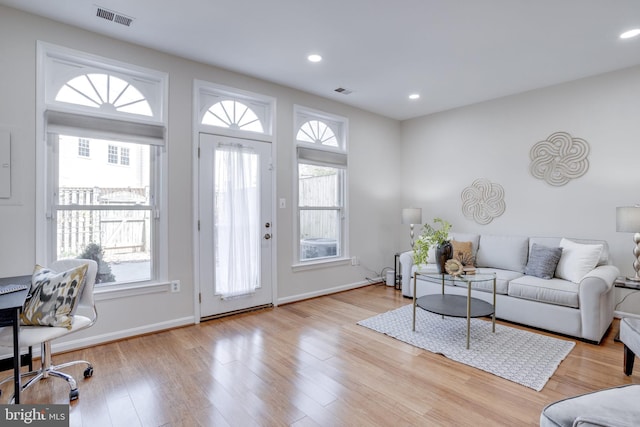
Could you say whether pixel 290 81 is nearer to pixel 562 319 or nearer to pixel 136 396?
pixel 136 396

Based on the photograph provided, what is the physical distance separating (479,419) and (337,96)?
3.89 m

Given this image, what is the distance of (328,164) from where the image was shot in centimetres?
464

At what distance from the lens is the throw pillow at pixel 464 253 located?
4055mm

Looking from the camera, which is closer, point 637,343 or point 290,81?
point 637,343

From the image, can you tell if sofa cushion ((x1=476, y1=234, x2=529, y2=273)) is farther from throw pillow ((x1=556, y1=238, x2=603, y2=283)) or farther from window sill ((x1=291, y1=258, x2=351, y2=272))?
window sill ((x1=291, y1=258, x2=351, y2=272))

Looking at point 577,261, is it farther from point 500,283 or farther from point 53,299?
point 53,299

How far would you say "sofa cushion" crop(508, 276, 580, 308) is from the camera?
301cm

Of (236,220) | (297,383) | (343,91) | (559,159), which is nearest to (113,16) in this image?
(236,220)

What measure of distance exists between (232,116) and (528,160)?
3.77 meters

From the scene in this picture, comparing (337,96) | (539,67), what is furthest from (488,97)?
(337,96)

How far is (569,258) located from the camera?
3383mm

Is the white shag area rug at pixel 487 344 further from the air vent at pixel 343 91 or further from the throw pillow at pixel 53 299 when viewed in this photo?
the air vent at pixel 343 91

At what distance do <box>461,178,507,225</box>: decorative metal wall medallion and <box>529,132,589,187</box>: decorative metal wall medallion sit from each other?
0.51m

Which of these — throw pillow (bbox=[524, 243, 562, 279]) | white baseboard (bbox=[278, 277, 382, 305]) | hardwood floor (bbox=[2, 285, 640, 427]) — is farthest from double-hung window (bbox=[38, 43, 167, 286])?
throw pillow (bbox=[524, 243, 562, 279])
